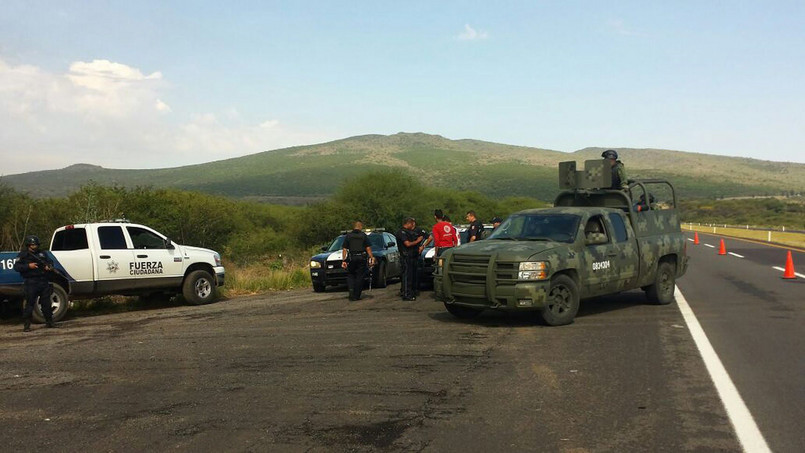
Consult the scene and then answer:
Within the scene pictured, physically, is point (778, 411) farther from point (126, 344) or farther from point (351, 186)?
point (351, 186)

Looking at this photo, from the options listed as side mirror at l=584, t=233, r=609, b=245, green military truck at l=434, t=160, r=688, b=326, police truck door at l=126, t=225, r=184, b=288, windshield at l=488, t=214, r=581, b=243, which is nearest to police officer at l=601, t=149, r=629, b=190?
green military truck at l=434, t=160, r=688, b=326

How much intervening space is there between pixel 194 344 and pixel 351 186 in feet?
157

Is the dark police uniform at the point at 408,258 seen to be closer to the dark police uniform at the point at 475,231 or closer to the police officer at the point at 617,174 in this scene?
the dark police uniform at the point at 475,231

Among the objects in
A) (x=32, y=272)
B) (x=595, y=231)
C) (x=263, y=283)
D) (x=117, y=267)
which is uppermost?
(x=595, y=231)

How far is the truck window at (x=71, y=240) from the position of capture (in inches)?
557

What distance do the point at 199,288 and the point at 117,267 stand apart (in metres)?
2.05

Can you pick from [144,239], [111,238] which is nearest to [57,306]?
[111,238]

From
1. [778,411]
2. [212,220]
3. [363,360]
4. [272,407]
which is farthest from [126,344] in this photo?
[212,220]

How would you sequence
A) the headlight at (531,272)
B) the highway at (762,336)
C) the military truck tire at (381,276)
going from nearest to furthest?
the highway at (762,336), the headlight at (531,272), the military truck tire at (381,276)

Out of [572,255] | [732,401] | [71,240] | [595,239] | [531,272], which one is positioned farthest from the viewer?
[71,240]

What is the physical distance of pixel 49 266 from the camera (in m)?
12.6

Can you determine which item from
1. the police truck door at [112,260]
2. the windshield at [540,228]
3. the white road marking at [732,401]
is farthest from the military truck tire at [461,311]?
the police truck door at [112,260]

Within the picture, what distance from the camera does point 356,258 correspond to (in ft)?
50.9

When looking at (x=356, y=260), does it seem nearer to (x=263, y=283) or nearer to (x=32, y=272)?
(x=263, y=283)
